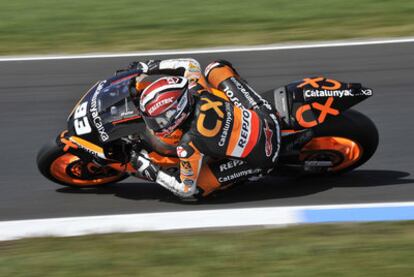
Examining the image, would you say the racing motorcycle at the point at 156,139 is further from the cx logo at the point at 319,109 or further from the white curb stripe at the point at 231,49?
the white curb stripe at the point at 231,49

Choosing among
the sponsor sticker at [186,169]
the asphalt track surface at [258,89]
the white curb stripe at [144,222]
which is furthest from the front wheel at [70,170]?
the sponsor sticker at [186,169]

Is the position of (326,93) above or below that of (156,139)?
above

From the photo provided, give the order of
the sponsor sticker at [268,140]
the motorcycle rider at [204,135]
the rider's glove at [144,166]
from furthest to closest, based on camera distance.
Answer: the sponsor sticker at [268,140] → the rider's glove at [144,166] → the motorcycle rider at [204,135]

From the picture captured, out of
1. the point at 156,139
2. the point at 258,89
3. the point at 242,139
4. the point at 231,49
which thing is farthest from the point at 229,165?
the point at 231,49

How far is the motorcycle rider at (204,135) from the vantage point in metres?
6.40

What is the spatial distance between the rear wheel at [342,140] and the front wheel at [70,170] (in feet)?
5.23

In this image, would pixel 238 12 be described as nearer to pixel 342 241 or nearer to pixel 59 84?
pixel 59 84

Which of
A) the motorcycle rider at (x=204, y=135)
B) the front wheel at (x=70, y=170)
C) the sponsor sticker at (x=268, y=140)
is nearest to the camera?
the motorcycle rider at (x=204, y=135)

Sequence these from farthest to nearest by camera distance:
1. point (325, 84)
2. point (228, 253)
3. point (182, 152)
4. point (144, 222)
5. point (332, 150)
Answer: point (332, 150) → point (325, 84) → point (144, 222) → point (182, 152) → point (228, 253)

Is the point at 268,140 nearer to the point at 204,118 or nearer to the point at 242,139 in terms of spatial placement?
the point at 242,139

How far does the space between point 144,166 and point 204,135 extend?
1.70ft

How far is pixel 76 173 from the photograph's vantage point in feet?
23.5

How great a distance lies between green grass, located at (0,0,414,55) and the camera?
36.1 ft

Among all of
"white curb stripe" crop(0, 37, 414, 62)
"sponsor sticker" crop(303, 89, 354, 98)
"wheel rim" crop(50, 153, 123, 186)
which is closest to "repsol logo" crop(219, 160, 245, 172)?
"sponsor sticker" crop(303, 89, 354, 98)
